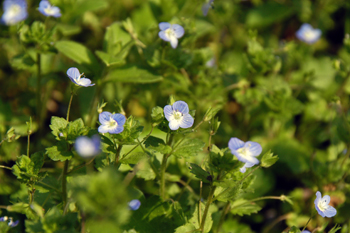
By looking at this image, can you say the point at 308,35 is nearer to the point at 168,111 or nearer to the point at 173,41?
the point at 173,41

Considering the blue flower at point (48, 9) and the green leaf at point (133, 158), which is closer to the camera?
the green leaf at point (133, 158)

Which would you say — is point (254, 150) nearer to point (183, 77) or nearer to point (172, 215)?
point (172, 215)

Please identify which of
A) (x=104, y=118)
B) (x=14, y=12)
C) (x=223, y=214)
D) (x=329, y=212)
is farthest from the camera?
(x=14, y=12)

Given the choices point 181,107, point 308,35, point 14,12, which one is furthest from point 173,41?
point 308,35

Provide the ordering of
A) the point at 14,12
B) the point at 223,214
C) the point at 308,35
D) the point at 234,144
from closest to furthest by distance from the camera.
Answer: the point at 234,144 → the point at 223,214 → the point at 14,12 → the point at 308,35

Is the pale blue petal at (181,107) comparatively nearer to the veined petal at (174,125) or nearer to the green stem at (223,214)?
the veined petal at (174,125)

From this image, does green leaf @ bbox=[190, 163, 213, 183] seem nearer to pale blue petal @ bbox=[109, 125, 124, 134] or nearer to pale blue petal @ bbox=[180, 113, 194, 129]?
pale blue petal @ bbox=[180, 113, 194, 129]

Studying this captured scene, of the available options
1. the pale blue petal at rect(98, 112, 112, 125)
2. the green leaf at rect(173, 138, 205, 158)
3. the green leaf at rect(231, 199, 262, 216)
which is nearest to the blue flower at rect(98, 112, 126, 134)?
the pale blue petal at rect(98, 112, 112, 125)

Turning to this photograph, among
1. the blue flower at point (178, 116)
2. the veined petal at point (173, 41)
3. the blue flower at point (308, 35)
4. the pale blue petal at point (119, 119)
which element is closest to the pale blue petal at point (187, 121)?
the blue flower at point (178, 116)
